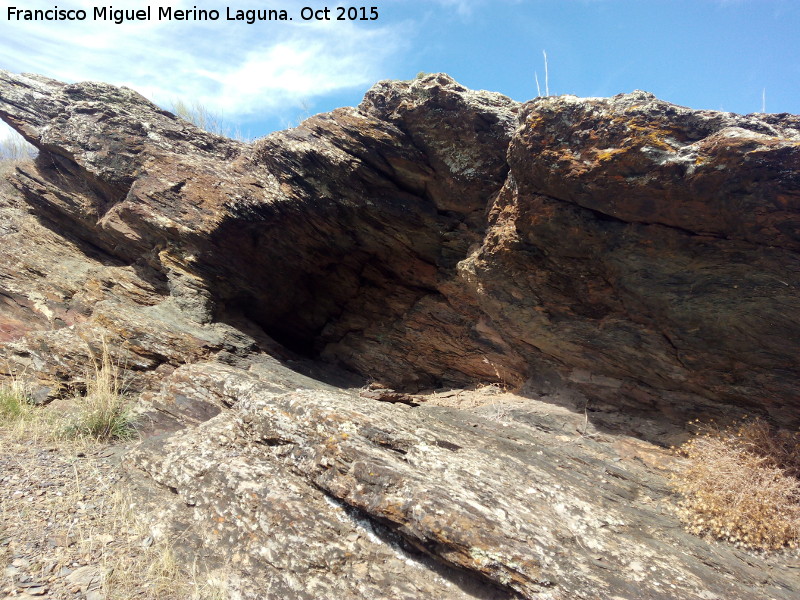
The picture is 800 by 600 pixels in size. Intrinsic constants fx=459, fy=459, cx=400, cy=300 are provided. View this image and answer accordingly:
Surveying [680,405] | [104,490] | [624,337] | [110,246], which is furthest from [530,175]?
[110,246]

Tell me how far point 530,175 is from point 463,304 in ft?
9.03

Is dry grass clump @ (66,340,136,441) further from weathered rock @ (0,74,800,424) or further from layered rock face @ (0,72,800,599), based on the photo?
weathered rock @ (0,74,800,424)

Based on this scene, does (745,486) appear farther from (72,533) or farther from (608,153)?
(72,533)

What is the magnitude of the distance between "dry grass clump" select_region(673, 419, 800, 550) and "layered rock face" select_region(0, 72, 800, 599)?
31 cm

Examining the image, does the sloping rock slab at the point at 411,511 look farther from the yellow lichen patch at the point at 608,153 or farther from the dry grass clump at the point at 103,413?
the yellow lichen patch at the point at 608,153

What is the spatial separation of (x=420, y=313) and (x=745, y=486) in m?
5.42

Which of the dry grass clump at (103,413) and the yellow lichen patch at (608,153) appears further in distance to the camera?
the dry grass clump at (103,413)

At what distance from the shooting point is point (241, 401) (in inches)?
234

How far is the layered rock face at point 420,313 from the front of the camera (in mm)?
4250

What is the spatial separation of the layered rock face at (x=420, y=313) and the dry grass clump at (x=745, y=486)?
12.1 inches

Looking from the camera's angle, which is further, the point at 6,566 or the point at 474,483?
the point at 474,483

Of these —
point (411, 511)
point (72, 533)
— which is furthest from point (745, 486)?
point (72, 533)

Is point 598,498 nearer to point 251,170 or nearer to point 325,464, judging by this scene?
point 325,464

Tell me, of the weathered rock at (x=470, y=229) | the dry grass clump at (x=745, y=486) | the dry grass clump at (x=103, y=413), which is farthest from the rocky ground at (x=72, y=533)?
the dry grass clump at (x=745, y=486)
